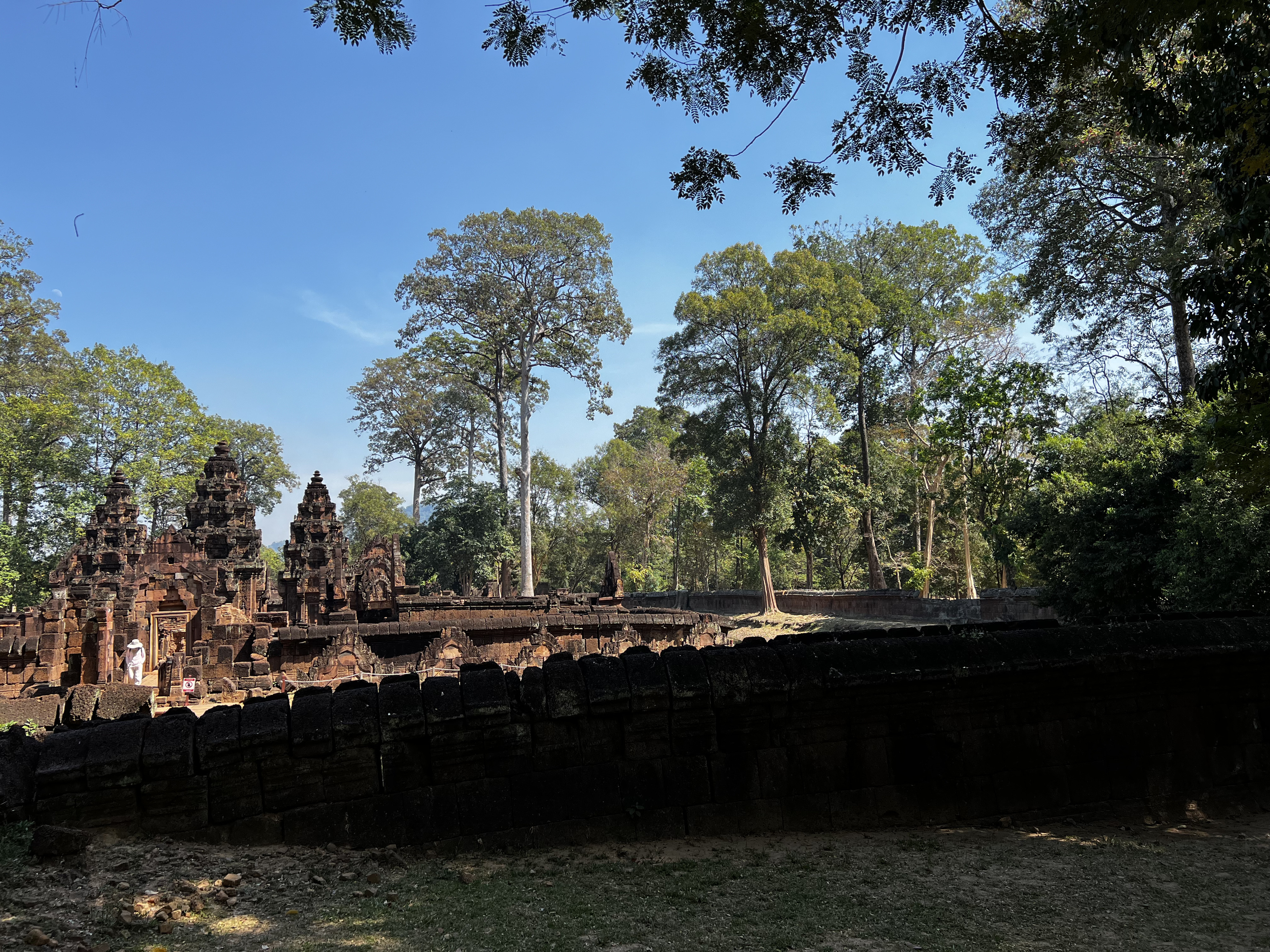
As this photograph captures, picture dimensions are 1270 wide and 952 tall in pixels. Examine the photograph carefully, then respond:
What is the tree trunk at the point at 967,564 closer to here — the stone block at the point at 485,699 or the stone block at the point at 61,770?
the stone block at the point at 485,699

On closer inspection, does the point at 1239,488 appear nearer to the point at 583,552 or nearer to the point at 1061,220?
the point at 1061,220

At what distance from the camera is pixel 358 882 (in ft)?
11.7

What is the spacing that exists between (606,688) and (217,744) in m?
1.90

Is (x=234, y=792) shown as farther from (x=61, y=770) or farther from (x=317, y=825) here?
(x=61, y=770)

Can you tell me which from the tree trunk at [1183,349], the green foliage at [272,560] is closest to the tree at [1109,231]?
the tree trunk at [1183,349]

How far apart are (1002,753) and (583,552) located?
43.2 metres

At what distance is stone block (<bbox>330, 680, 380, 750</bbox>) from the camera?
13.1ft

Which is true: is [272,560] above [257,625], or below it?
above

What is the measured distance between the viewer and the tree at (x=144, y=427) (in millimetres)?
33438

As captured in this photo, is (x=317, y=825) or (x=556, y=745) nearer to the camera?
(x=317, y=825)

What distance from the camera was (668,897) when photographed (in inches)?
141

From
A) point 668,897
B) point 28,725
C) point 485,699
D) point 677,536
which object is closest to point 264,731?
point 485,699

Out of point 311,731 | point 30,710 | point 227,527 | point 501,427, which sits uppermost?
point 501,427

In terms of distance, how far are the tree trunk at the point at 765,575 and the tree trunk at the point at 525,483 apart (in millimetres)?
9321
